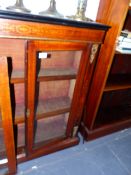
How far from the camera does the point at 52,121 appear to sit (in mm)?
1575

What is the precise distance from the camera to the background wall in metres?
1.12

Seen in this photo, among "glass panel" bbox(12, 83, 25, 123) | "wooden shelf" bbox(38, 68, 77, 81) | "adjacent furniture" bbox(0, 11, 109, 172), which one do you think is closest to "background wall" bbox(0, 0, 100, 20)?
"adjacent furniture" bbox(0, 11, 109, 172)

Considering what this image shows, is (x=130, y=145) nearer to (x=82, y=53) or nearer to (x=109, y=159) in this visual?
(x=109, y=159)

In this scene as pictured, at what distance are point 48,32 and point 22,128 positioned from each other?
0.93 m

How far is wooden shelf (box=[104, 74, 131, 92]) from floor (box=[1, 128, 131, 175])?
66 centimetres

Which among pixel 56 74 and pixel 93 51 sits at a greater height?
pixel 93 51

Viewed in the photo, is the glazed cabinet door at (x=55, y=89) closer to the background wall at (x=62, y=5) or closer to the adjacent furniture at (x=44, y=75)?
the adjacent furniture at (x=44, y=75)

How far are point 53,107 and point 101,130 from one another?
27.9 inches

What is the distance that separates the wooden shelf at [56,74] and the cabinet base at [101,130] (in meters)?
0.76

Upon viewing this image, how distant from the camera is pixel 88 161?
1.53 m

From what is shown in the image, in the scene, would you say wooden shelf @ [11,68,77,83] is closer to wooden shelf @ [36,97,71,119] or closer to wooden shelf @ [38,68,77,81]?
wooden shelf @ [38,68,77,81]

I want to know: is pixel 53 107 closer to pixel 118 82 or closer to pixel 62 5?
pixel 118 82

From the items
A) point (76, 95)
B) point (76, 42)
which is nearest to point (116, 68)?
point (76, 95)

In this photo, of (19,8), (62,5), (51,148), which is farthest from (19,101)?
(62,5)
